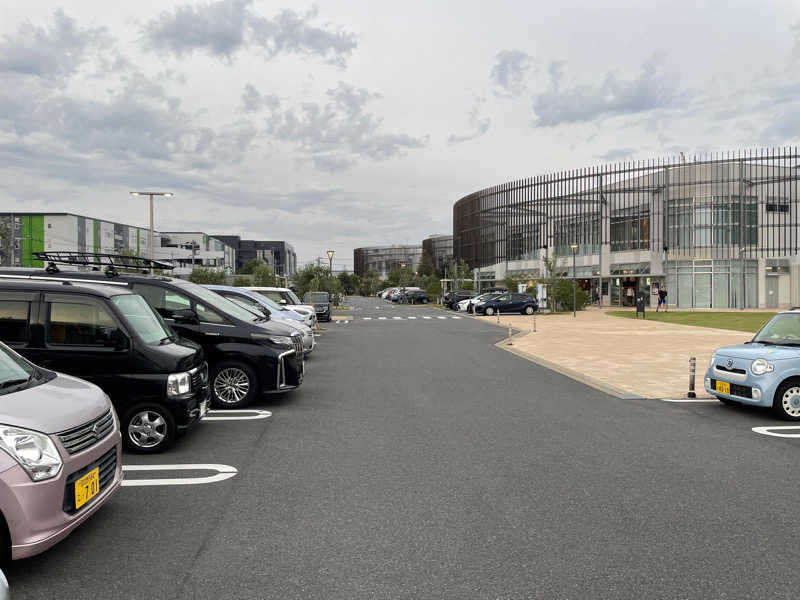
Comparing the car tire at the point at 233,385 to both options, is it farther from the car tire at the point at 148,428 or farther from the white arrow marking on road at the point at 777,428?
the white arrow marking on road at the point at 777,428

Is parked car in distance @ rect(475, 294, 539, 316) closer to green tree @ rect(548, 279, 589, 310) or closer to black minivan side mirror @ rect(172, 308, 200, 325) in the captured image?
green tree @ rect(548, 279, 589, 310)

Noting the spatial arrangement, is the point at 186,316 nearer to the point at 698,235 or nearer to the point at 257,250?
the point at 698,235

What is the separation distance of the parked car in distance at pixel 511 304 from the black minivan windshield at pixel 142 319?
34.0 meters

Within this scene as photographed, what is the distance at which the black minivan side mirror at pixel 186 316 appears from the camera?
8609 mm

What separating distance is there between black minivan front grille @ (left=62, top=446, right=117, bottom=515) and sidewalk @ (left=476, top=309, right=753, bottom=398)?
871 cm

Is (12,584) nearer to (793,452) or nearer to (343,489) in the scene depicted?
(343,489)

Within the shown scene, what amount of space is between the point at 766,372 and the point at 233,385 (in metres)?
7.58

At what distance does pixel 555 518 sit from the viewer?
14.9 feet

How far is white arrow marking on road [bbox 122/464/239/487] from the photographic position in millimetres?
5446

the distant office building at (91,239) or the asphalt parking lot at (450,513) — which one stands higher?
the distant office building at (91,239)

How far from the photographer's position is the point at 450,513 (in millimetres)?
4652

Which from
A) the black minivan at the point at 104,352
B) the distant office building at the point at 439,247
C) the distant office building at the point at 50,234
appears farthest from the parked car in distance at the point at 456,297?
the distant office building at the point at 439,247

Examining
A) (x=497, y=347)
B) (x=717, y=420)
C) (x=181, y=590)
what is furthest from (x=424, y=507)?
(x=497, y=347)

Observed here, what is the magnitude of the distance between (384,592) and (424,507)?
4.52 ft
